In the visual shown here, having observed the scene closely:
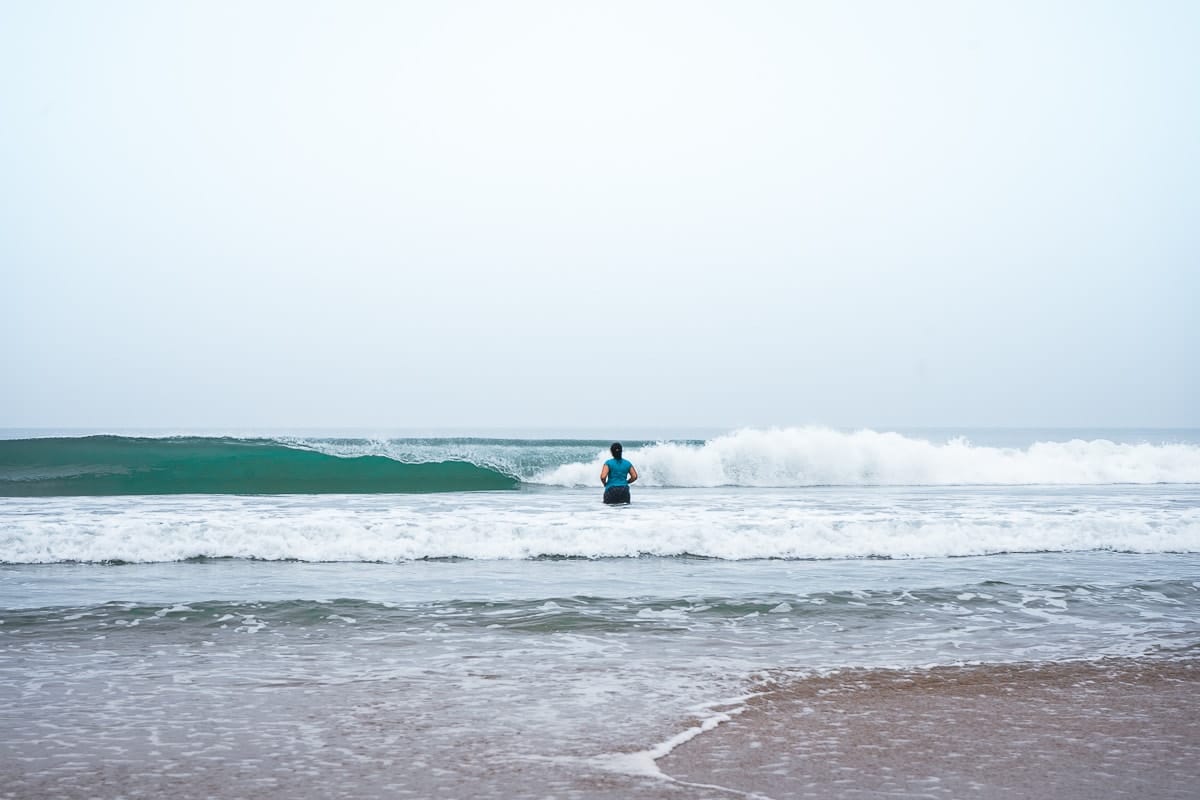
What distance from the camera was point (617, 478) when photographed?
1617 cm

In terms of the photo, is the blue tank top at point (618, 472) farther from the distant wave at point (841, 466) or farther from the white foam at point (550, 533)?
the distant wave at point (841, 466)

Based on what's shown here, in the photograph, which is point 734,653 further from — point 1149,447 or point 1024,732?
point 1149,447

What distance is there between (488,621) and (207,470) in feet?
60.6

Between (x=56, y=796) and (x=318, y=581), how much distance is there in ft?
19.1

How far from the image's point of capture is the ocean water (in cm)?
408

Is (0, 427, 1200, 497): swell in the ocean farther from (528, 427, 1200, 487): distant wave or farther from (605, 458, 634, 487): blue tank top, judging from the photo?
(605, 458, 634, 487): blue tank top

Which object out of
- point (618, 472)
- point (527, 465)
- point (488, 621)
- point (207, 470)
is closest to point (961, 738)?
point (488, 621)

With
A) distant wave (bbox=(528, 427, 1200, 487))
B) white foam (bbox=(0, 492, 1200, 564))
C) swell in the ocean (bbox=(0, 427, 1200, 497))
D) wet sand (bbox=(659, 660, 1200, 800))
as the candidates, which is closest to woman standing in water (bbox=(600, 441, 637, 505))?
white foam (bbox=(0, 492, 1200, 564))

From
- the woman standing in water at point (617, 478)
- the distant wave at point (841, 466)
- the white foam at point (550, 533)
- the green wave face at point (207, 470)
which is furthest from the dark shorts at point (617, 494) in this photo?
the distant wave at point (841, 466)

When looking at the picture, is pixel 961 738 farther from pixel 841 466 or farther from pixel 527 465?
pixel 841 466

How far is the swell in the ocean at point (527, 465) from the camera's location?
73.8 feet

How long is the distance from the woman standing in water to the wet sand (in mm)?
10467

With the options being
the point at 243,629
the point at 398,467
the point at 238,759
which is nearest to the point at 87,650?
the point at 243,629

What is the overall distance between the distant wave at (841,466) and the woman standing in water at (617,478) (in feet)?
31.5
